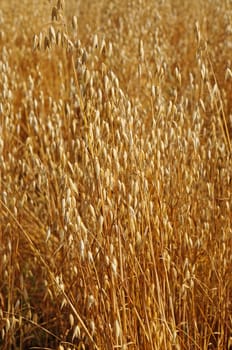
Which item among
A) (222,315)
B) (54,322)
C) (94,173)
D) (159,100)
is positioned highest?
(159,100)

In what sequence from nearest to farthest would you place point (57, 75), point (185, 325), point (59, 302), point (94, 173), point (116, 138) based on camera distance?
1. point (94, 173)
2. point (116, 138)
3. point (185, 325)
4. point (59, 302)
5. point (57, 75)

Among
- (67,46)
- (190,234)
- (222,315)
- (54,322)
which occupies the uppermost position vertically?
(67,46)

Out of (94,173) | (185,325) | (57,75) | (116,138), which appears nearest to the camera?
(94,173)

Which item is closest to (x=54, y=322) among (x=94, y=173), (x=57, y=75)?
(x=94, y=173)

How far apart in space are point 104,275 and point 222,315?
33 centimetres

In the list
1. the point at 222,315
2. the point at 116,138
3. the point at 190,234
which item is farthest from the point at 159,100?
the point at 222,315

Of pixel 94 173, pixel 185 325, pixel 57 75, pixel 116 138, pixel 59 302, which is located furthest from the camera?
pixel 57 75

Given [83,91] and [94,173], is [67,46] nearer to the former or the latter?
[83,91]

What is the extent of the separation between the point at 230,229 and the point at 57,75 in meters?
1.79

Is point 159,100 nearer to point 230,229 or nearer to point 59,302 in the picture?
point 230,229

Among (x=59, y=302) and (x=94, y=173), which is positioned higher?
(x=94, y=173)

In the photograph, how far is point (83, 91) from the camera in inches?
51.3

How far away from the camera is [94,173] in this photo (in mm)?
1237

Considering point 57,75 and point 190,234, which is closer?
point 190,234
